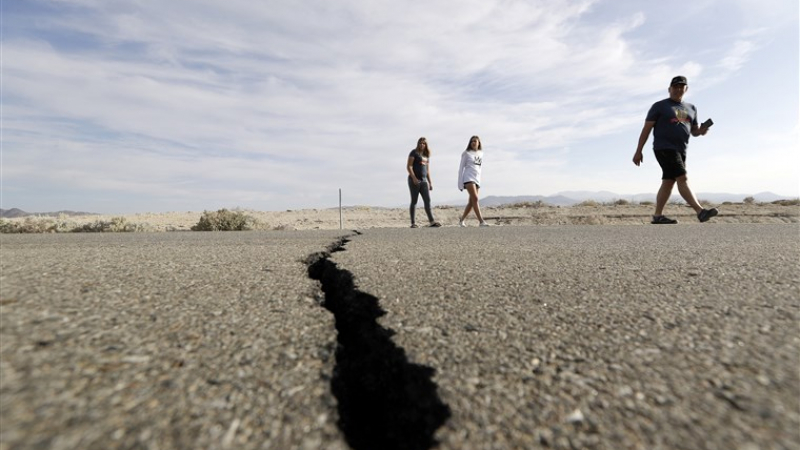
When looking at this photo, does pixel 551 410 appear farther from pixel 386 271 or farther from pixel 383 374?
pixel 386 271

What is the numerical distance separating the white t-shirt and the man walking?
2.62m

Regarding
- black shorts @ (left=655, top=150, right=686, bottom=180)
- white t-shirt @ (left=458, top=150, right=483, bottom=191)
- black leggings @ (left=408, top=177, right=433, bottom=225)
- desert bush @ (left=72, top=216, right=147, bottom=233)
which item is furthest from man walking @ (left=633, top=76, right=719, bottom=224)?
desert bush @ (left=72, top=216, right=147, bottom=233)

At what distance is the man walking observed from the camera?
591cm

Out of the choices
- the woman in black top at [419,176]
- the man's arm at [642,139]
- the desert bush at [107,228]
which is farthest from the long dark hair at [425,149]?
the desert bush at [107,228]

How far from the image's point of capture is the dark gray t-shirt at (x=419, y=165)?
7.91 metres

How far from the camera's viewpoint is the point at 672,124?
5.92m

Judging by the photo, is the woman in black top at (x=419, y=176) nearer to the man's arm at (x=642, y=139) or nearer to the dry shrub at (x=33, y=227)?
the man's arm at (x=642, y=139)

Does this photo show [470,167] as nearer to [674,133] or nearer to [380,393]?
[674,133]

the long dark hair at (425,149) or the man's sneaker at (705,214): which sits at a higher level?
the long dark hair at (425,149)

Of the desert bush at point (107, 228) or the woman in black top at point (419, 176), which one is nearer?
the woman in black top at point (419, 176)

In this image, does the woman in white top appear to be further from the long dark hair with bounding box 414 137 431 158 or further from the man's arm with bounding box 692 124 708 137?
the man's arm with bounding box 692 124 708 137

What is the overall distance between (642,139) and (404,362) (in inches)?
252

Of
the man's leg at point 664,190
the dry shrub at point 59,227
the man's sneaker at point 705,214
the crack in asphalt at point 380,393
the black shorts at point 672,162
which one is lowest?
the crack in asphalt at point 380,393

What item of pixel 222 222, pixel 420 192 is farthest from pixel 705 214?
Answer: pixel 222 222
